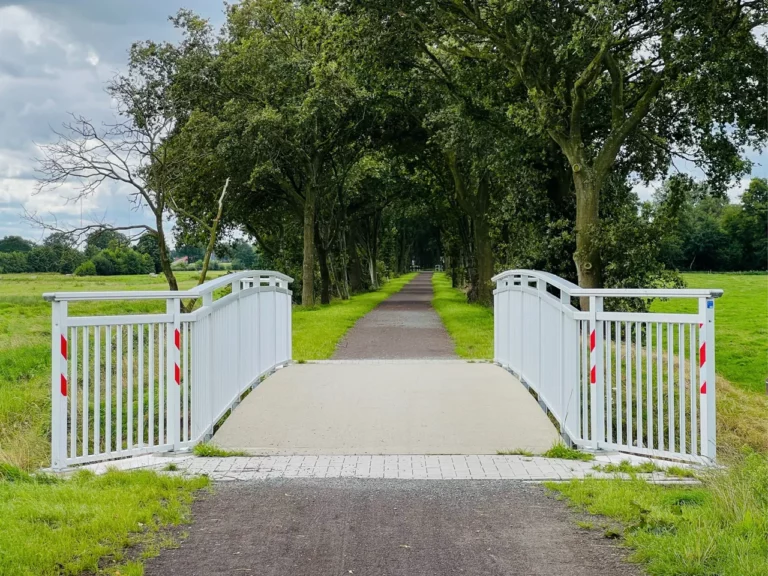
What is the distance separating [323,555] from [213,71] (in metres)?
23.7

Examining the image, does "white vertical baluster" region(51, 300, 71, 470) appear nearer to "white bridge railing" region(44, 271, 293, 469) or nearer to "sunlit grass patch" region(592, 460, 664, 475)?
"white bridge railing" region(44, 271, 293, 469)

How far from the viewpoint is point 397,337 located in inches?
720

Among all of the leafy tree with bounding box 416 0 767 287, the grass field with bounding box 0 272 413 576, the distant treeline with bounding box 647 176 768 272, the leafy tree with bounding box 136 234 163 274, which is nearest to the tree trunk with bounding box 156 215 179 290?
the leafy tree with bounding box 136 234 163 274

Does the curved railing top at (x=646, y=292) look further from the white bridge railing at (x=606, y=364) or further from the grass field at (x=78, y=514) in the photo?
the grass field at (x=78, y=514)

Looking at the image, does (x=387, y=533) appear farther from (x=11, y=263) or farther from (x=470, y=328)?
(x=11, y=263)

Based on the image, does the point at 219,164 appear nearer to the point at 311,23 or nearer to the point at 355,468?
the point at 311,23

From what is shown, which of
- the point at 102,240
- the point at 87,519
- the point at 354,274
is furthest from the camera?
the point at 354,274

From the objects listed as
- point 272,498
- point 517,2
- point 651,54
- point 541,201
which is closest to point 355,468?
point 272,498

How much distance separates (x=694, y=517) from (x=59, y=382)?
16.1 ft

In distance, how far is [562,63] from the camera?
15.2m

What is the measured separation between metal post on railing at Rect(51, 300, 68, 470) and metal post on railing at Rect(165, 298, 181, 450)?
894 mm

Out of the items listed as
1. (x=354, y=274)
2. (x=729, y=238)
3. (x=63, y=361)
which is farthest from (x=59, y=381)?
(x=729, y=238)

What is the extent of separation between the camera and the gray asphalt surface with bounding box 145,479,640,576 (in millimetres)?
4199

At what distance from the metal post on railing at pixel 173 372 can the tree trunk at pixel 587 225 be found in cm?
1062
